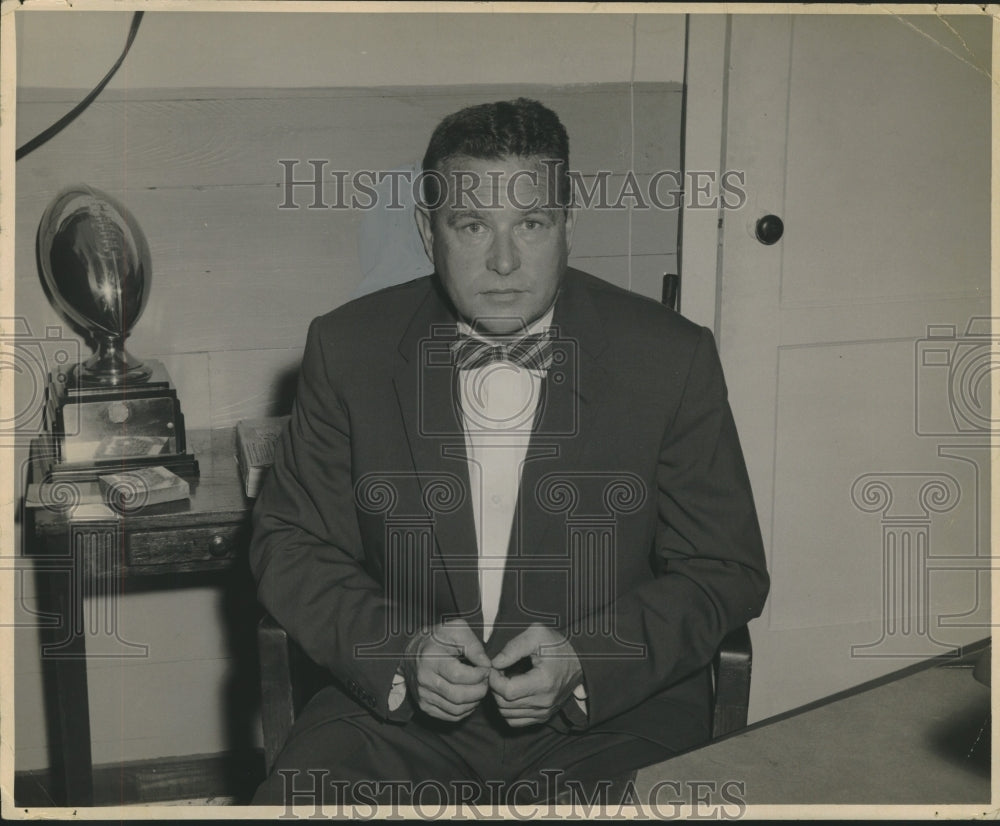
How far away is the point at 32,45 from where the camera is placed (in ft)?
8.02

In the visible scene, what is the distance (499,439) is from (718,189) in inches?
44.2

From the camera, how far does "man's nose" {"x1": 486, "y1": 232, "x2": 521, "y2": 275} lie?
5.93ft

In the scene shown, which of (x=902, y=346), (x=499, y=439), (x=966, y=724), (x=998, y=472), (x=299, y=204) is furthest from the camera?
(x=902, y=346)

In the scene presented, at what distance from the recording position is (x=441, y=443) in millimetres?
→ 1897

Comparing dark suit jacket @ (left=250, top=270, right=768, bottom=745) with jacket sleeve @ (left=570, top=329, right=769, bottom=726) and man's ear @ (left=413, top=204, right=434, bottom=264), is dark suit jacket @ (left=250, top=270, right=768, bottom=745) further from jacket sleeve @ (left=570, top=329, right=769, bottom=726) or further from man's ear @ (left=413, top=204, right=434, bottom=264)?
man's ear @ (left=413, top=204, right=434, bottom=264)

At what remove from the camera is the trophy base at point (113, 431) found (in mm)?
2309

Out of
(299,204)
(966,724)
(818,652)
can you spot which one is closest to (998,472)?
(818,652)

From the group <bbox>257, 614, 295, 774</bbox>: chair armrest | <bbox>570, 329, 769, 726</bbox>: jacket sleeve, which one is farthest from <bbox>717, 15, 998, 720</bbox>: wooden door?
<bbox>257, 614, 295, 774</bbox>: chair armrest

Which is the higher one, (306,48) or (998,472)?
(306,48)

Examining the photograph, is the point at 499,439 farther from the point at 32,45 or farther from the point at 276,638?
the point at 32,45

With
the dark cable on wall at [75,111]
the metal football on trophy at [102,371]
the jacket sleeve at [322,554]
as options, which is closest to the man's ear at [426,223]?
the jacket sleeve at [322,554]

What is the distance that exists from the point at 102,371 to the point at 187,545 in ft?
1.52

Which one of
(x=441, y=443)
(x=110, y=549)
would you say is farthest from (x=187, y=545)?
(x=441, y=443)

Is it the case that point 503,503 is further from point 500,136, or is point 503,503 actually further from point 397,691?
point 500,136
